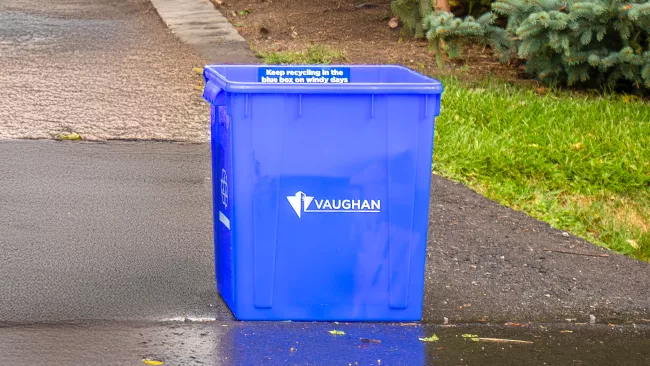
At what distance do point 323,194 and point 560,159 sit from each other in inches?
129

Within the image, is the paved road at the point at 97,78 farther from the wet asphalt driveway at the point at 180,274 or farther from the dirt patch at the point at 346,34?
the dirt patch at the point at 346,34

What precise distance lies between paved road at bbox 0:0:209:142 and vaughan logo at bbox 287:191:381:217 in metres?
3.33

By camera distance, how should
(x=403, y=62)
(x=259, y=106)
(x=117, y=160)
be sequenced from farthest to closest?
1. (x=403, y=62)
2. (x=117, y=160)
3. (x=259, y=106)

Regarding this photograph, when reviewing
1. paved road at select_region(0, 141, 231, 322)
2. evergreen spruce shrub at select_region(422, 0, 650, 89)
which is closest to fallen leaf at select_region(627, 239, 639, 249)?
paved road at select_region(0, 141, 231, 322)

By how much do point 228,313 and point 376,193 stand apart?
884mm

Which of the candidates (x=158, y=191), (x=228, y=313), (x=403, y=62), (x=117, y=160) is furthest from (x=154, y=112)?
(x=228, y=313)

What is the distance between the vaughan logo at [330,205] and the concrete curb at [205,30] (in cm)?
594

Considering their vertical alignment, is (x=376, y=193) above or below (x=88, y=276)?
above

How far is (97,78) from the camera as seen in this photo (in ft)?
29.7

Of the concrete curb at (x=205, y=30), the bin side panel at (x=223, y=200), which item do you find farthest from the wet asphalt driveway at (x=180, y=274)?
the concrete curb at (x=205, y=30)

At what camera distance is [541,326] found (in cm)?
426

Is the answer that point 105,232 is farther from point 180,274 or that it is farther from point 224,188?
point 224,188

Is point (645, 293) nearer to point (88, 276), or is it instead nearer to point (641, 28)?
point (88, 276)

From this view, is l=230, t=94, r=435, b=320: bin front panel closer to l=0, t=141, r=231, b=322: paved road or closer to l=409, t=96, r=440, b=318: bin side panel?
l=409, t=96, r=440, b=318: bin side panel
